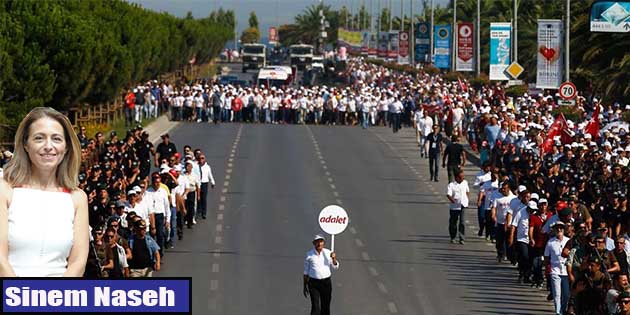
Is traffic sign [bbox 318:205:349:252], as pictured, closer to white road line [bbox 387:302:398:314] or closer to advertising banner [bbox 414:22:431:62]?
white road line [bbox 387:302:398:314]

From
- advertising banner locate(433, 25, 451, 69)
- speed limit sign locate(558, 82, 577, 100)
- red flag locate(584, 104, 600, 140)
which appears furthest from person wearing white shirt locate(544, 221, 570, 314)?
advertising banner locate(433, 25, 451, 69)

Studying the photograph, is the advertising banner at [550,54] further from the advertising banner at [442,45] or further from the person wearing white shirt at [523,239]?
the advertising banner at [442,45]

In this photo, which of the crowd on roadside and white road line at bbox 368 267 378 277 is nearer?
the crowd on roadside

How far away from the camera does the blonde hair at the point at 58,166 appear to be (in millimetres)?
5215

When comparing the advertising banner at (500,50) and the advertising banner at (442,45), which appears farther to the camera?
the advertising banner at (442,45)

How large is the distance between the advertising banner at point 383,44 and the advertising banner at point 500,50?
259 ft

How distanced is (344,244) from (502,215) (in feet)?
11.5

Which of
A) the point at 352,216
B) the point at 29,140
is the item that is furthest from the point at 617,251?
the point at 29,140

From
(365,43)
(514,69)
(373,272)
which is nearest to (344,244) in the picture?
(373,272)

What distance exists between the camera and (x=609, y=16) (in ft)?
131

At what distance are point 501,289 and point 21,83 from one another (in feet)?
90.2

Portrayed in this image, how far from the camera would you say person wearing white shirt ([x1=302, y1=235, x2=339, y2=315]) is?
719 inches

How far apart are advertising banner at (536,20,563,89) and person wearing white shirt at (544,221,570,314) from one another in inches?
1039

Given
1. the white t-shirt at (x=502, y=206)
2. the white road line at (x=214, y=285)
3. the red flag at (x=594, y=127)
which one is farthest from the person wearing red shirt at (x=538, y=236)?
the red flag at (x=594, y=127)
